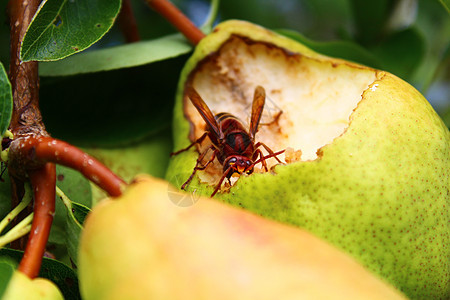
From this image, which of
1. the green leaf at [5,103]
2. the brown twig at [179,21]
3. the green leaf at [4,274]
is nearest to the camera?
the green leaf at [4,274]

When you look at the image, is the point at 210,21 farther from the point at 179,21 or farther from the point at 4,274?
the point at 4,274

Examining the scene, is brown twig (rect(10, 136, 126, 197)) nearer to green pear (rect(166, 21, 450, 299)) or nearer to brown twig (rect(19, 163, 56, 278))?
brown twig (rect(19, 163, 56, 278))

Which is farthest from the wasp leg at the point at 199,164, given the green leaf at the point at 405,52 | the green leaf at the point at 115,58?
the green leaf at the point at 405,52

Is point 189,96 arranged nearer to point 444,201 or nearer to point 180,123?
point 180,123

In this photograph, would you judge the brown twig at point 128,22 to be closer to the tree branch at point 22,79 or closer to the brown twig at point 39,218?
the tree branch at point 22,79

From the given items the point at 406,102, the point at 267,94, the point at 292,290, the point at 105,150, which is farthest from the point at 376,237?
the point at 105,150

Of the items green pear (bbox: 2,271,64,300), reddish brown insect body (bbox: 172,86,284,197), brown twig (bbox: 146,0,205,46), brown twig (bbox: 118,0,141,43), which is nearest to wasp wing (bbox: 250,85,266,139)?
reddish brown insect body (bbox: 172,86,284,197)

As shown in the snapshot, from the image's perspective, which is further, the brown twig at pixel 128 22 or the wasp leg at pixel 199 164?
the brown twig at pixel 128 22
